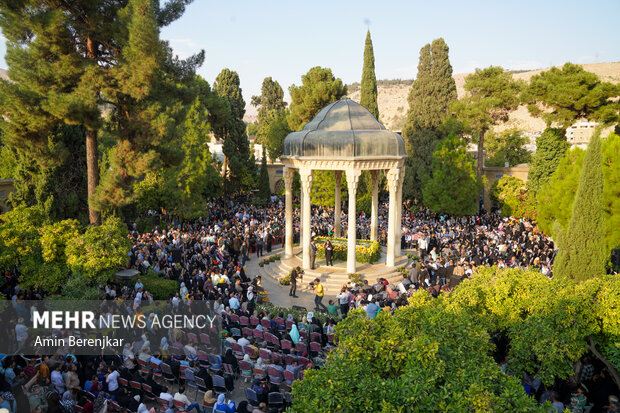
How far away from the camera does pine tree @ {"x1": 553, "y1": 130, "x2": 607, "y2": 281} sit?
11.6 m

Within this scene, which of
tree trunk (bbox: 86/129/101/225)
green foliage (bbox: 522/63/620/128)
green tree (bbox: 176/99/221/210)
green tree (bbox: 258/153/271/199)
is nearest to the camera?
tree trunk (bbox: 86/129/101/225)

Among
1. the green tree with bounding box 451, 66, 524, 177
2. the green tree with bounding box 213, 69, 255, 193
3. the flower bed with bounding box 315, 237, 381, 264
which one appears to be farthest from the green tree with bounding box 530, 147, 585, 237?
the green tree with bounding box 213, 69, 255, 193

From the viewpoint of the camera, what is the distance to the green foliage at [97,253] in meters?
14.5

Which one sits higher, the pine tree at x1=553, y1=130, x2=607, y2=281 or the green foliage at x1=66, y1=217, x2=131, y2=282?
the pine tree at x1=553, y1=130, x2=607, y2=281

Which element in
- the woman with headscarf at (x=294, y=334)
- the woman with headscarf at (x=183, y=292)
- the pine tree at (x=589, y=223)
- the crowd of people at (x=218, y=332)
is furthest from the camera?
the woman with headscarf at (x=183, y=292)

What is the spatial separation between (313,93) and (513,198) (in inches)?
800

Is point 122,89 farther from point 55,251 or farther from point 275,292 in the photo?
point 275,292

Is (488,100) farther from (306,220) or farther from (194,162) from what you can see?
(194,162)

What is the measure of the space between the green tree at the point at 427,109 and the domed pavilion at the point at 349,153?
1791cm

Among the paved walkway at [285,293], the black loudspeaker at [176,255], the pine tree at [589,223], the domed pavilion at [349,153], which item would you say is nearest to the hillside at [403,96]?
the domed pavilion at [349,153]

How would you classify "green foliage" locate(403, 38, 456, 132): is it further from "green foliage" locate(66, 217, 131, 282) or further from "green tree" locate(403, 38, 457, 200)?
"green foliage" locate(66, 217, 131, 282)

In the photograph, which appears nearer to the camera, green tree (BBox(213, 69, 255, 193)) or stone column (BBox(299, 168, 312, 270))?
stone column (BBox(299, 168, 312, 270))

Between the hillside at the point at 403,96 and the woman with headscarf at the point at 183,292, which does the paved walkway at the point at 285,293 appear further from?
the hillside at the point at 403,96

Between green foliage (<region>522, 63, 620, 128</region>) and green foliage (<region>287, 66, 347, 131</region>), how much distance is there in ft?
56.2
